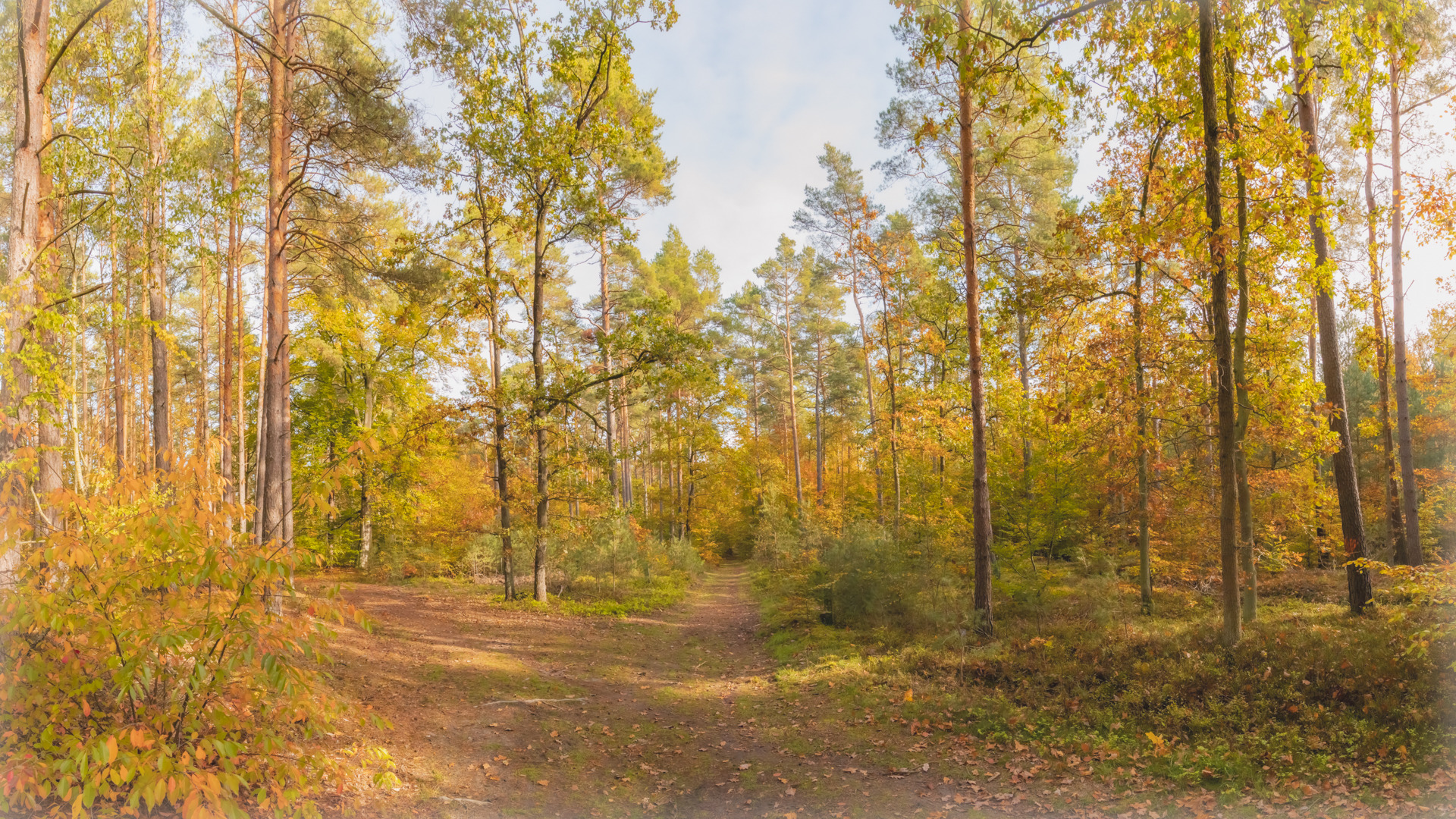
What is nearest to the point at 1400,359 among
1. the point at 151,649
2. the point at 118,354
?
the point at 151,649

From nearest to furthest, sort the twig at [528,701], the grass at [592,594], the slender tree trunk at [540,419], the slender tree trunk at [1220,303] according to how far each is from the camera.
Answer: the slender tree trunk at [1220,303] → the twig at [528,701] → the slender tree trunk at [540,419] → the grass at [592,594]

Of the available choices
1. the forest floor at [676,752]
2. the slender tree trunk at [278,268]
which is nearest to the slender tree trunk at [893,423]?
the forest floor at [676,752]

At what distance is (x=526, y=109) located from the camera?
498 inches

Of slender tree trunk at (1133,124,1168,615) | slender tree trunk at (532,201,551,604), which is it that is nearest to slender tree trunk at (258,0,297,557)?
slender tree trunk at (532,201,551,604)

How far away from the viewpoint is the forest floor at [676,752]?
5262 mm

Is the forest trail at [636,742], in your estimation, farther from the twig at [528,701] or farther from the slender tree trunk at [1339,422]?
the slender tree trunk at [1339,422]

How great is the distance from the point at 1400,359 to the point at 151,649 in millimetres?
17285

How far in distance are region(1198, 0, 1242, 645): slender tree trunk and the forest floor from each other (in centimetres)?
255

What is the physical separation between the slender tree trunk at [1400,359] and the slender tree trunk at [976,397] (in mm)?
6423

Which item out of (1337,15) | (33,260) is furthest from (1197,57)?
(33,260)

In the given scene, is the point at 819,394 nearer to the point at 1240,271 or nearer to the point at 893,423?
the point at 893,423

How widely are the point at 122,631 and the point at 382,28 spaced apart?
10374 millimetres

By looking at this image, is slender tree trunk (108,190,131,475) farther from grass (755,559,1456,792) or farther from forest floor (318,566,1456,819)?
grass (755,559,1456,792)

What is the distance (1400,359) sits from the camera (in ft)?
39.5
